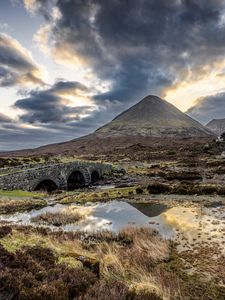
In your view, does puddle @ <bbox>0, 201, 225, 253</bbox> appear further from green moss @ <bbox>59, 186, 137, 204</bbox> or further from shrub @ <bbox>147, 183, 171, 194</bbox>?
shrub @ <bbox>147, 183, 171, 194</bbox>

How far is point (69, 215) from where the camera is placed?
23266 millimetres

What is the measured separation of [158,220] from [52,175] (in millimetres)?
22121

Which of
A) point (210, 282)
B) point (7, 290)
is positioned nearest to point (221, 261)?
point (210, 282)

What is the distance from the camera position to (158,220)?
2170 centimetres

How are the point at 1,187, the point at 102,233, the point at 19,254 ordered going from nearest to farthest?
the point at 19,254 → the point at 102,233 → the point at 1,187

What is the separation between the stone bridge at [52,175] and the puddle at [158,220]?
6953 millimetres

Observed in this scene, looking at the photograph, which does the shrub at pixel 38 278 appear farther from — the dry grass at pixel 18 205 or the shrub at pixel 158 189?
the shrub at pixel 158 189

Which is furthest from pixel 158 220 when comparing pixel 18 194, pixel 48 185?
pixel 48 185

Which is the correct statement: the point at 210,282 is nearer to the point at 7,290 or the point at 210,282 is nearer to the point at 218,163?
the point at 7,290

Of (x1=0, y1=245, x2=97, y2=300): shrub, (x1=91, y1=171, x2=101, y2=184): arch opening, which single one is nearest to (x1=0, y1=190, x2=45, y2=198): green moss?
(x1=0, y1=245, x2=97, y2=300): shrub

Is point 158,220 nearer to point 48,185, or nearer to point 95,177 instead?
point 48,185

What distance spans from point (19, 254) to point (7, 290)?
2.99 metres

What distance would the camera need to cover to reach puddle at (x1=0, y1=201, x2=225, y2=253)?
55.9ft

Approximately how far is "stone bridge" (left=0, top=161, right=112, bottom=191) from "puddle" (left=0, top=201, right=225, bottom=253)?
695 cm
